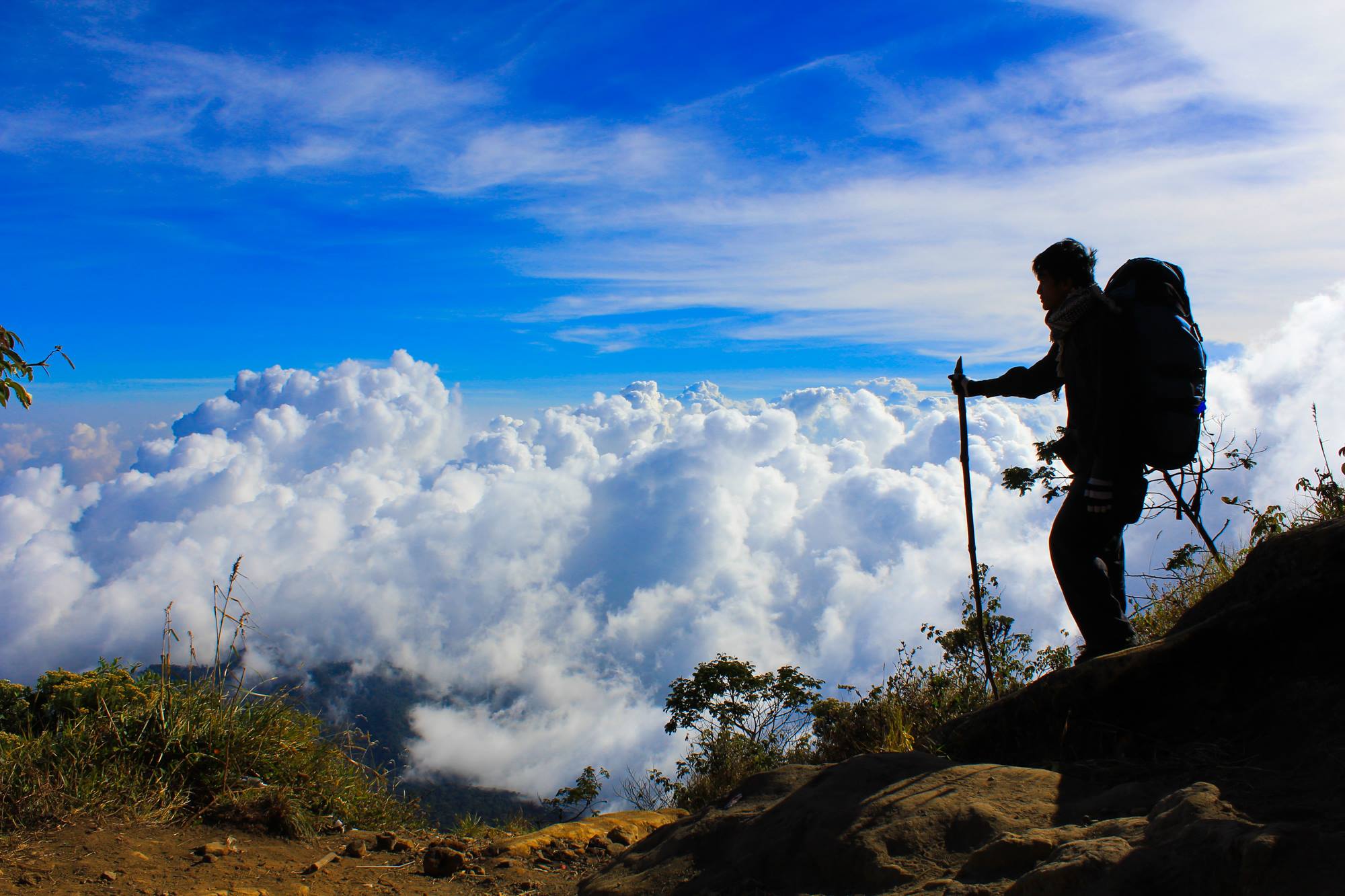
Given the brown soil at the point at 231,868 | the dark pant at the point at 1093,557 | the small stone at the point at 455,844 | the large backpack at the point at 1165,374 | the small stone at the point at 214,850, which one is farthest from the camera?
the small stone at the point at 455,844

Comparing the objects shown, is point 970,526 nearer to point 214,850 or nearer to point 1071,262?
point 1071,262

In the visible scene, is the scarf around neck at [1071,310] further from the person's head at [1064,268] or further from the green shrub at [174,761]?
the green shrub at [174,761]

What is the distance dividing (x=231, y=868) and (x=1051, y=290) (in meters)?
4.65

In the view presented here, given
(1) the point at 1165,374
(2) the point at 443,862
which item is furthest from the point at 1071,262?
(2) the point at 443,862

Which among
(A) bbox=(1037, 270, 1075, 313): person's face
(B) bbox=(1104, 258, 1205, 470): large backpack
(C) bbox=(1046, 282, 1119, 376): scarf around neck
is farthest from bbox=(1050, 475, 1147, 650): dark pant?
(A) bbox=(1037, 270, 1075, 313): person's face

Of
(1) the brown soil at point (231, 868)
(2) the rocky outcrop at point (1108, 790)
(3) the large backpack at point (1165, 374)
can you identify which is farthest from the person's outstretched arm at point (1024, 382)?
(1) the brown soil at point (231, 868)

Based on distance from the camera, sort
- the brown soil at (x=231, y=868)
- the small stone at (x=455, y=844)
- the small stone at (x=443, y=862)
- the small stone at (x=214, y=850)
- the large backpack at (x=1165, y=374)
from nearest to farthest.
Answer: the brown soil at (x=231, y=868) → the large backpack at (x=1165, y=374) → the small stone at (x=214, y=850) → the small stone at (x=443, y=862) → the small stone at (x=455, y=844)

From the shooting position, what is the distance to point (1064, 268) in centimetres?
412

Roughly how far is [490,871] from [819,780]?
1.85 m

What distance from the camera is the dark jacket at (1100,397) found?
3854mm

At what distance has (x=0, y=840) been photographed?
3607 millimetres

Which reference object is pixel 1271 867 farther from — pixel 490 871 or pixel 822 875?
pixel 490 871

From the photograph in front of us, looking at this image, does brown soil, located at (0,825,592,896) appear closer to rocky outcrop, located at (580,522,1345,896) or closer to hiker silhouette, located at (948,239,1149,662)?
rocky outcrop, located at (580,522,1345,896)


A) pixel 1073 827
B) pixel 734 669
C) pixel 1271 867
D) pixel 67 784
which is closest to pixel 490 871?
pixel 67 784
